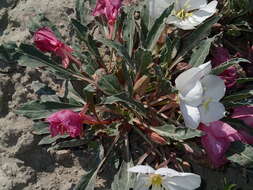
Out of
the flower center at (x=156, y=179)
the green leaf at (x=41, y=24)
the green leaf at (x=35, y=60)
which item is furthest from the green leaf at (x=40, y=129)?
the flower center at (x=156, y=179)

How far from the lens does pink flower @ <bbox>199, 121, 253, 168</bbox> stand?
2145mm

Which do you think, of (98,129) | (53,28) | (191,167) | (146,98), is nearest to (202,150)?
(191,167)

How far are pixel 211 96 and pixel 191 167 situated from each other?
1.62 feet

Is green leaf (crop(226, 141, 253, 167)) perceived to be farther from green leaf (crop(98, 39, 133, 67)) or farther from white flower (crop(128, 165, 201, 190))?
green leaf (crop(98, 39, 133, 67))

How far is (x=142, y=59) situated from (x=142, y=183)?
0.56m

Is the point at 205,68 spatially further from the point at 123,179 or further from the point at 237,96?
the point at 123,179

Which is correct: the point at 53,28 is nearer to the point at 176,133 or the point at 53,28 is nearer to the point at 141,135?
the point at 141,135

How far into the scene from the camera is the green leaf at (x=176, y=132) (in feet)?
6.53

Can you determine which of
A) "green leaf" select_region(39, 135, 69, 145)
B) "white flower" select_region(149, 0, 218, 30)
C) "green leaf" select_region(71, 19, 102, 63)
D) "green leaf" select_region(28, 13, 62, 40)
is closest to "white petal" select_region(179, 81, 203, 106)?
"white flower" select_region(149, 0, 218, 30)

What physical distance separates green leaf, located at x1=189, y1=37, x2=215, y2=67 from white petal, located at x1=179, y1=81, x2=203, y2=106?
0.98 ft

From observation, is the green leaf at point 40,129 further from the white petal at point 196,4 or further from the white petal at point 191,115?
the white petal at point 196,4

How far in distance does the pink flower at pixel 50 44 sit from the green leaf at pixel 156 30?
0.42 meters

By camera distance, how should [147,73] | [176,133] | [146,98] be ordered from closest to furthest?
[176,133] → [147,73] → [146,98]

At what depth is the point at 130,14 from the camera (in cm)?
231
